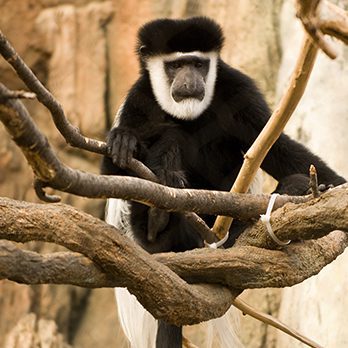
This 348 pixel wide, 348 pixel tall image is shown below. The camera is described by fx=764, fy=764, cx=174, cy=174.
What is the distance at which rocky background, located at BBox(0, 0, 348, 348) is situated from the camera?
3930 mm

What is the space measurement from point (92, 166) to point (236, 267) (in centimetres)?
261

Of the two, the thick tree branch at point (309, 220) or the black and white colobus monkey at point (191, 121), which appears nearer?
the thick tree branch at point (309, 220)

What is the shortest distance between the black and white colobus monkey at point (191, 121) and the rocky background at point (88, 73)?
3.96 ft

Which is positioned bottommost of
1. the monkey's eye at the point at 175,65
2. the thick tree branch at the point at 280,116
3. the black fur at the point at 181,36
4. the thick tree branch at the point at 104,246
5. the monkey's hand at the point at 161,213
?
the thick tree branch at the point at 104,246

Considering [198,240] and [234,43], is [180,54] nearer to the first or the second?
[198,240]

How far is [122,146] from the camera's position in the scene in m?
2.03

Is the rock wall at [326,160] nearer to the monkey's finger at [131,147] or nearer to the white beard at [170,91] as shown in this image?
the white beard at [170,91]

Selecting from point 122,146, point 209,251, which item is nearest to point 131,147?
point 122,146

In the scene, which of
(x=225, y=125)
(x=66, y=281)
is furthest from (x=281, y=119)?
(x=225, y=125)

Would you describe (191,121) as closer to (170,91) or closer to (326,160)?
(170,91)

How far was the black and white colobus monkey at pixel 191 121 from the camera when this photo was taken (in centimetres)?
232

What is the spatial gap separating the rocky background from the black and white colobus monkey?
1206mm

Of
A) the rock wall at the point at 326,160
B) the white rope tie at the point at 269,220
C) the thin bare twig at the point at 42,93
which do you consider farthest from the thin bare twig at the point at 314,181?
the rock wall at the point at 326,160

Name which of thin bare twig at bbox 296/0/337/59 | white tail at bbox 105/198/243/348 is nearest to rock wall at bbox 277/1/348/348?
white tail at bbox 105/198/243/348
